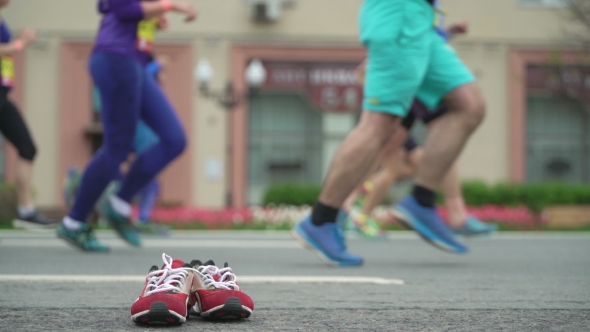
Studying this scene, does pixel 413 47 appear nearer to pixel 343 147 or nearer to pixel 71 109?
pixel 343 147

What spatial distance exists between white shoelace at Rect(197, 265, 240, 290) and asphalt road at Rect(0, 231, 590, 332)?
9 centimetres

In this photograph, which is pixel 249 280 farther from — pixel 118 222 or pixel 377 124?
pixel 118 222

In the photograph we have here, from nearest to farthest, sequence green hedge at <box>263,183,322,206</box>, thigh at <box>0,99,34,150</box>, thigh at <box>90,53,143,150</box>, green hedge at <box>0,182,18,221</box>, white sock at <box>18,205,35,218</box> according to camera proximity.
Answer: thigh at <box>90,53,143,150</box> < thigh at <box>0,99,34,150</box> < white sock at <box>18,205,35,218</box> < green hedge at <box>0,182,18,221</box> < green hedge at <box>263,183,322,206</box>

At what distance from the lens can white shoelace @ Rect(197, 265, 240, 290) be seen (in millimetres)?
2074

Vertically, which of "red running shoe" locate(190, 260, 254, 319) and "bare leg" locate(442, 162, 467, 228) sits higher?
"red running shoe" locate(190, 260, 254, 319)

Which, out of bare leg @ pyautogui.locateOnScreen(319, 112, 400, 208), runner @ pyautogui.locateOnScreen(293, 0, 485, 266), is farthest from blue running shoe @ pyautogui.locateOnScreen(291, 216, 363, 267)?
bare leg @ pyautogui.locateOnScreen(319, 112, 400, 208)

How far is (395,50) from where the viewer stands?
394 centimetres

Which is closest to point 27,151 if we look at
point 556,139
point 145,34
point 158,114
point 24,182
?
point 24,182

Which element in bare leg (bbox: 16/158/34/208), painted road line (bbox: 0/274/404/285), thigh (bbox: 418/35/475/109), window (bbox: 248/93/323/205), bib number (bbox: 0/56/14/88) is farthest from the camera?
window (bbox: 248/93/323/205)

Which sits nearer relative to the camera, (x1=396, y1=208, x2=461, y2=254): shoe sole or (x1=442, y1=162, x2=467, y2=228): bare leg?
(x1=396, y1=208, x2=461, y2=254): shoe sole

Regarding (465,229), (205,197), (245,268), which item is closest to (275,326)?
(245,268)

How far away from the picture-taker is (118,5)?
4.76 m

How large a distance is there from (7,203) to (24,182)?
262 inches

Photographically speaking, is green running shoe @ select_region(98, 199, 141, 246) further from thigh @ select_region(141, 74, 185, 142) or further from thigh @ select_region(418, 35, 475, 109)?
thigh @ select_region(418, 35, 475, 109)
